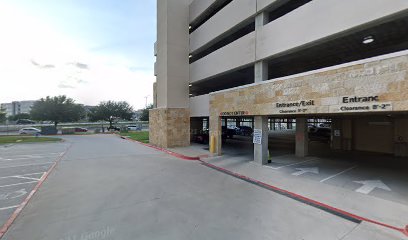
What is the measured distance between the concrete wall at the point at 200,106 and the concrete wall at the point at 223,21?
5541 millimetres

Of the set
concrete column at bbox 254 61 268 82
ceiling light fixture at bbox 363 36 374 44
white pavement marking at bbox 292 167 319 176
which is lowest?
white pavement marking at bbox 292 167 319 176

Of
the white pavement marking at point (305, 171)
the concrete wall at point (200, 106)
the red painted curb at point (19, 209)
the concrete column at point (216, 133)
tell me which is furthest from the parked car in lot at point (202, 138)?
the red painted curb at point (19, 209)

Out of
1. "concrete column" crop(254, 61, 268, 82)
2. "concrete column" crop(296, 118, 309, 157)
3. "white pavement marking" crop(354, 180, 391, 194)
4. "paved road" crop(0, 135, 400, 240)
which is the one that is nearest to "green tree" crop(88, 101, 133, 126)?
"paved road" crop(0, 135, 400, 240)

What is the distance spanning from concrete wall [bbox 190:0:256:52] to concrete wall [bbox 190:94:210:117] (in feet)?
18.2

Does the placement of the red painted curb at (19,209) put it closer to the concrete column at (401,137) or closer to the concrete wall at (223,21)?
the concrete wall at (223,21)

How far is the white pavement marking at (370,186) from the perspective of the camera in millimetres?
8062

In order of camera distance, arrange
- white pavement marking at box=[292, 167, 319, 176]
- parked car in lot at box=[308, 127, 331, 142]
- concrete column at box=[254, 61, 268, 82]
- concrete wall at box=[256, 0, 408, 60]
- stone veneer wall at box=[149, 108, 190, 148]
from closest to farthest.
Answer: concrete wall at box=[256, 0, 408, 60] < white pavement marking at box=[292, 167, 319, 176] < concrete column at box=[254, 61, 268, 82] < stone veneer wall at box=[149, 108, 190, 148] < parked car in lot at box=[308, 127, 331, 142]

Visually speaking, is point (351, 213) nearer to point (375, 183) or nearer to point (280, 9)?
point (375, 183)

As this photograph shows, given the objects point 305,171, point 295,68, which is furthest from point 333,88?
point 295,68

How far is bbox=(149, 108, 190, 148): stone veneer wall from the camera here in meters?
21.0

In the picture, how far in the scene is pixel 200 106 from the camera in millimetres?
20859

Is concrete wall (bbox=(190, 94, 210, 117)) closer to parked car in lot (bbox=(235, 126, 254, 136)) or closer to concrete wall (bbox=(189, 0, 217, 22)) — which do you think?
concrete wall (bbox=(189, 0, 217, 22))

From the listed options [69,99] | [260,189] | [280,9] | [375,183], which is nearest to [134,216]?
[260,189]

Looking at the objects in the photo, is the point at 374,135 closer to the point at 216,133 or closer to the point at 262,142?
the point at 262,142
